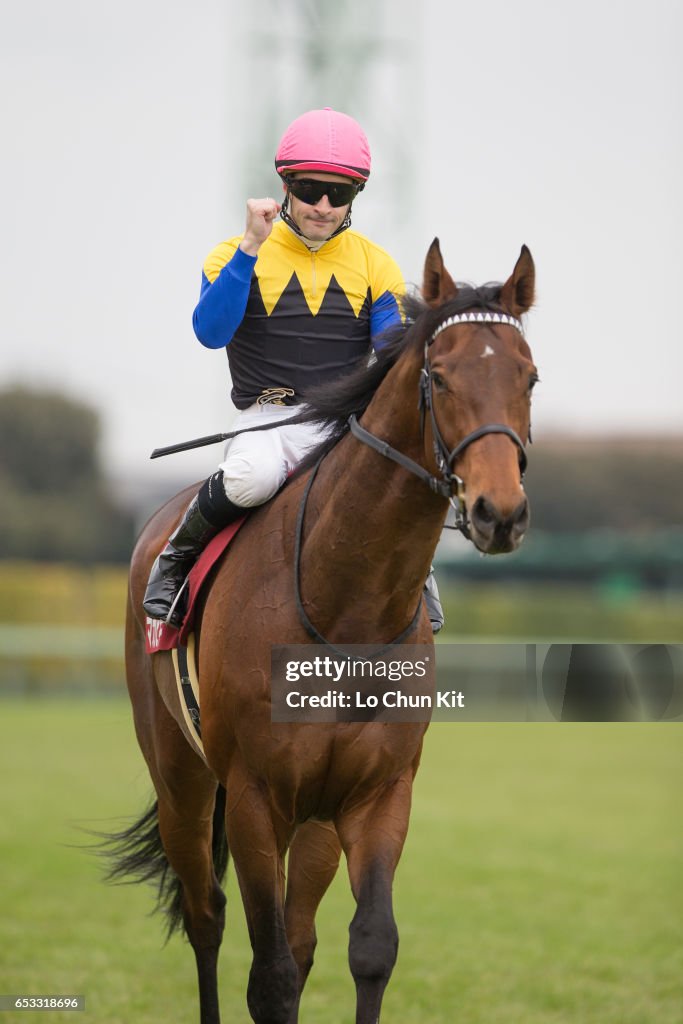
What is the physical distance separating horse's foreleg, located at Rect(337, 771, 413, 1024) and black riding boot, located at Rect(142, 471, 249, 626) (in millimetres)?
927

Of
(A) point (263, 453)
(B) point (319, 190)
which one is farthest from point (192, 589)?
(B) point (319, 190)

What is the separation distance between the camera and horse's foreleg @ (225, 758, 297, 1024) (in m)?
3.86

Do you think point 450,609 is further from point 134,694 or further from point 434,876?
point 134,694

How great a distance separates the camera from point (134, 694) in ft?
17.5

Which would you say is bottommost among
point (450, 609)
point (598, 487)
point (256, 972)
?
point (598, 487)

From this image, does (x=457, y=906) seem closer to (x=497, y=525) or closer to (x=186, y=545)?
(x=186, y=545)

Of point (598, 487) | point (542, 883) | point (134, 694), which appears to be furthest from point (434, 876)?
point (598, 487)

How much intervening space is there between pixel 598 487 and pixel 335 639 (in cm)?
4719

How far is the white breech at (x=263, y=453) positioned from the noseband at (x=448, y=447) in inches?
19.4

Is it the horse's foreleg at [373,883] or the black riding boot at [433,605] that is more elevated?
the black riding boot at [433,605]

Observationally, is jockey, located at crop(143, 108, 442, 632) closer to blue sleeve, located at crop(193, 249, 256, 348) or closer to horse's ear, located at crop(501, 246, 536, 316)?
blue sleeve, located at crop(193, 249, 256, 348)

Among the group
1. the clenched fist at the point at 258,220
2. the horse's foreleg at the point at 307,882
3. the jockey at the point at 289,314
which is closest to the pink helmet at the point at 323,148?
the jockey at the point at 289,314

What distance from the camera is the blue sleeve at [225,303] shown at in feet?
13.1

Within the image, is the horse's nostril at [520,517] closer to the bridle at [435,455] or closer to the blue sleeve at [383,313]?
the bridle at [435,455]
